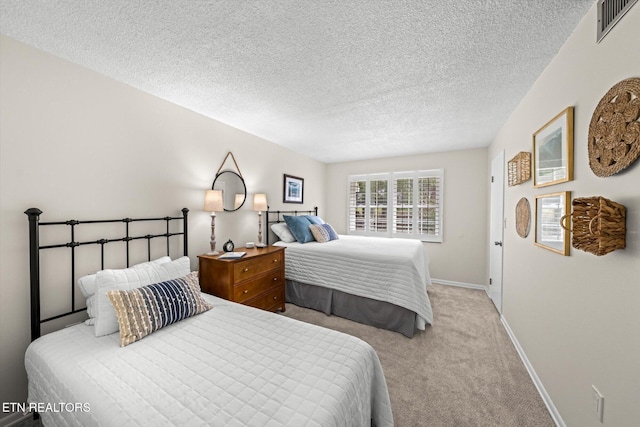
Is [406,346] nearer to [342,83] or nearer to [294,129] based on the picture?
[342,83]

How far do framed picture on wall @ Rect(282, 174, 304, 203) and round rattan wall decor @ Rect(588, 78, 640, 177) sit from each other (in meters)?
3.56

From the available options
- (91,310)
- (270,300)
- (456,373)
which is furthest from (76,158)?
(456,373)

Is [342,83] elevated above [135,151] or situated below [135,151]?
above

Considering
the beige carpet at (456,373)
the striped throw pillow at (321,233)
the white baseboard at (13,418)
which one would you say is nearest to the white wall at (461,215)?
the beige carpet at (456,373)

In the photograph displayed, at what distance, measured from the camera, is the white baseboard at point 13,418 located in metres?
1.45

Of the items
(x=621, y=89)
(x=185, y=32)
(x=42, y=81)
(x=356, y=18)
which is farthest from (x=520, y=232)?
(x=42, y=81)

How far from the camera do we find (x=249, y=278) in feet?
8.33

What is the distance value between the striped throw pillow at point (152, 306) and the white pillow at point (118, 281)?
102 mm

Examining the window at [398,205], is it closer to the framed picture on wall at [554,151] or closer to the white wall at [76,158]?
the framed picture on wall at [554,151]

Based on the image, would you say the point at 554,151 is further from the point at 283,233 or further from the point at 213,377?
the point at 283,233

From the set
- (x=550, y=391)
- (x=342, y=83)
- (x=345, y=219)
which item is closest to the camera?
(x=550, y=391)

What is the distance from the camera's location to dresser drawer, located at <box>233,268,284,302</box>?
2412mm

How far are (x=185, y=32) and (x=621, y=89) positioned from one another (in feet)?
7.53

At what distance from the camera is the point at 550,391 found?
1604mm
